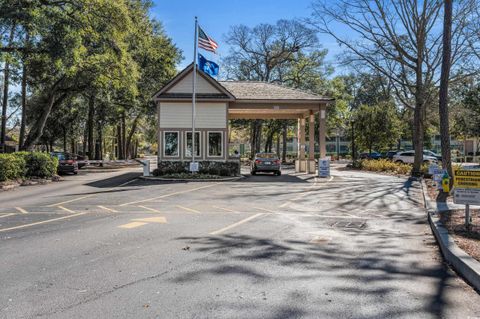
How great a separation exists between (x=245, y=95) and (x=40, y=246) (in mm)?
21229

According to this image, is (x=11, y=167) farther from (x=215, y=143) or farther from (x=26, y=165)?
(x=215, y=143)

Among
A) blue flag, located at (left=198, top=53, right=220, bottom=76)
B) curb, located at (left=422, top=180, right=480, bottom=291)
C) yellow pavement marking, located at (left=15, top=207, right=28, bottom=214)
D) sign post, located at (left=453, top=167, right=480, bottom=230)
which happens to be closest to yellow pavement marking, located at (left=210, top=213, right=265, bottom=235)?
curb, located at (left=422, top=180, right=480, bottom=291)

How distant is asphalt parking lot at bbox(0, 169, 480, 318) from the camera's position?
4570 mm

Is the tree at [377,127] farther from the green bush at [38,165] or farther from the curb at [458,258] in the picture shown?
the curb at [458,258]

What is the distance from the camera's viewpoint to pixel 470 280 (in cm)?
550

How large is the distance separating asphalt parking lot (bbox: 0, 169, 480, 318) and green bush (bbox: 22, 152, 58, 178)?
11120 millimetres

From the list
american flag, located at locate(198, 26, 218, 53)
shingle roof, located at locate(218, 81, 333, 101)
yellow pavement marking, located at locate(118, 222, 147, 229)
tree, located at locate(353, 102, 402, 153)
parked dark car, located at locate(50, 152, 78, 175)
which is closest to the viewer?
yellow pavement marking, located at locate(118, 222, 147, 229)

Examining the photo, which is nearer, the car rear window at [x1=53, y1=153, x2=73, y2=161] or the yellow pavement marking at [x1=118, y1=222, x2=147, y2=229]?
the yellow pavement marking at [x1=118, y1=222, x2=147, y2=229]

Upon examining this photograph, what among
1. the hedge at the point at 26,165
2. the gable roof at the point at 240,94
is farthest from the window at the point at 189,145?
the hedge at the point at 26,165

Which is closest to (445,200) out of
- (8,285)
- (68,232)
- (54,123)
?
(68,232)

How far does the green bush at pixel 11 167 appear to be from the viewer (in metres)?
19.5

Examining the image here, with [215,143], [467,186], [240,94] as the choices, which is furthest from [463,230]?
[240,94]

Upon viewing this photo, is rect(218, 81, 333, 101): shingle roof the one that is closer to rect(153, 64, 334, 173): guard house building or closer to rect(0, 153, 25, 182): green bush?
rect(153, 64, 334, 173): guard house building

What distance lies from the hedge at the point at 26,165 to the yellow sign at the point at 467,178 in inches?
750
